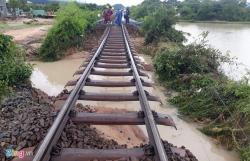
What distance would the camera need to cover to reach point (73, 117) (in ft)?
10.8

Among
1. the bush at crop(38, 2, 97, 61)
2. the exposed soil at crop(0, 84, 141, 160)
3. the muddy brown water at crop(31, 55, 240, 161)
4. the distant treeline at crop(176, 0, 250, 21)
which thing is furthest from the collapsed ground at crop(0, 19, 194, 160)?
the distant treeline at crop(176, 0, 250, 21)

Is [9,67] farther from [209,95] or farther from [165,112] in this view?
[209,95]

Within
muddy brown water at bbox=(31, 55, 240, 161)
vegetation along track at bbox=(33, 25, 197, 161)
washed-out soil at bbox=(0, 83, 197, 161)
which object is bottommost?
muddy brown water at bbox=(31, 55, 240, 161)

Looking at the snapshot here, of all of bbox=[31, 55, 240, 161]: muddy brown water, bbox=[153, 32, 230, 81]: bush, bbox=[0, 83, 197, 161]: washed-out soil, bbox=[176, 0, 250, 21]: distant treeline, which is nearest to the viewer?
bbox=[0, 83, 197, 161]: washed-out soil

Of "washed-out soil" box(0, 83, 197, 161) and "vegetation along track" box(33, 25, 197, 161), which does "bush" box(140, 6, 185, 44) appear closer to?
"vegetation along track" box(33, 25, 197, 161)

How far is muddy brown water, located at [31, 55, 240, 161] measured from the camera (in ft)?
14.8

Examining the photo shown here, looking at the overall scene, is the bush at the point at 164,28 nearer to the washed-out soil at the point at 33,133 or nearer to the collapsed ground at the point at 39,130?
the collapsed ground at the point at 39,130

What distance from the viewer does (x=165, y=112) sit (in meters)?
6.00

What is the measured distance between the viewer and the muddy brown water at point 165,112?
177 inches

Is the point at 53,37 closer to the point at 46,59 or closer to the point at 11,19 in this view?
the point at 46,59

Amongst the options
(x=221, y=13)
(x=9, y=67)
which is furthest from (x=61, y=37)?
(x=221, y=13)

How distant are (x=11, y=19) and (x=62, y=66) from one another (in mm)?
24683

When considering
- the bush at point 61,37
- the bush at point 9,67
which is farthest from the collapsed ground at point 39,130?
the bush at point 61,37

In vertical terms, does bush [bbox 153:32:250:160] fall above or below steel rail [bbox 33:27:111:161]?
below
